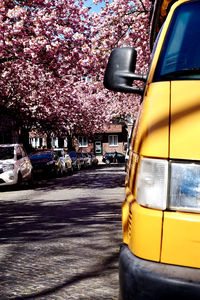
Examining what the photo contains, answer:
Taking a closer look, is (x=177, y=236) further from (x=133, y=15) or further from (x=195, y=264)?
(x=133, y=15)

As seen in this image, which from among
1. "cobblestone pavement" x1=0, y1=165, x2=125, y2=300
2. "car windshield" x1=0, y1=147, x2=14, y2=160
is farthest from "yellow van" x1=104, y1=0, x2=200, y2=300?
"car windshield" x1=0, y1=147, x2=14, y2=160

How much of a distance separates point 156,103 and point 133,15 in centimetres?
1496

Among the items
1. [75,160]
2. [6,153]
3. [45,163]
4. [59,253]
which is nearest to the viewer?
[59,253]

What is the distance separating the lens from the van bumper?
78.9 inches

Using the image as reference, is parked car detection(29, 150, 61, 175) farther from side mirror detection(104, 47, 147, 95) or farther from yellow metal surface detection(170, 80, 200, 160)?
yellow metal surface detection(170, 80, 200, 160)

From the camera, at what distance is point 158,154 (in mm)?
2283

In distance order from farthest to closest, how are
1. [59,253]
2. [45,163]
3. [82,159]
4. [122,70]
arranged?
[82,159] < [45,163] < [59,253] < [122,70]

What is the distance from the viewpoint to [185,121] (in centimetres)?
228

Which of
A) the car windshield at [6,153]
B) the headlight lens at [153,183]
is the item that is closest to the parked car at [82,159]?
the car windshield at [6,153]

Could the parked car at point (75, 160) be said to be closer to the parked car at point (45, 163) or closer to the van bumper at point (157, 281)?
the parked car at point (45, 163)

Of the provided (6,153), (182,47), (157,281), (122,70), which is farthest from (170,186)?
(6,153)

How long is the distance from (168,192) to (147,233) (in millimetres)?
242

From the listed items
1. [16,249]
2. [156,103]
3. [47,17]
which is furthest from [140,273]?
[47,17]

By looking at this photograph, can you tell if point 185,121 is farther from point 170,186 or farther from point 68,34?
point 68,34
